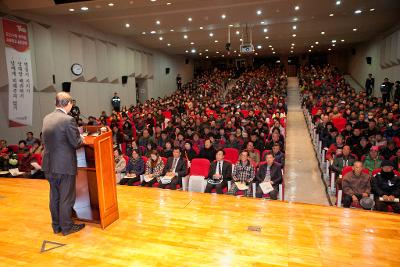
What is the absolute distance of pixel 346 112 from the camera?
981 centimetres

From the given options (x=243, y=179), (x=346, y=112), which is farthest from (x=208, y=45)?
(x=243, y=179)

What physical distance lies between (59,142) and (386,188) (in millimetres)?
4258

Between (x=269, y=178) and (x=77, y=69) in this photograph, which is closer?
(x=269, y=178)

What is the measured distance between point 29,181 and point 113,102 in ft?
30.5

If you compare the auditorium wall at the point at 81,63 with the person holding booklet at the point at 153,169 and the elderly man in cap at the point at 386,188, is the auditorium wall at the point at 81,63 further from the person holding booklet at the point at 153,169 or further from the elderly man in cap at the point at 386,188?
the elderly man in cap at the point at 386,188

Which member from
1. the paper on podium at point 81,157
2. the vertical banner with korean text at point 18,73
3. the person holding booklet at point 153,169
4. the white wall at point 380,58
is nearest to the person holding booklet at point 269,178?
the person holding booklet at point 153,169

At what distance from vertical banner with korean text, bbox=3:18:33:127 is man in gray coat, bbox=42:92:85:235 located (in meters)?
7.24

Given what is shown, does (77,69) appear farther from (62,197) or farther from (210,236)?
(210,236)

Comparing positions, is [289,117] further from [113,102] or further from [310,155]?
[113,102]

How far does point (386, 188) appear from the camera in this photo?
168 inches

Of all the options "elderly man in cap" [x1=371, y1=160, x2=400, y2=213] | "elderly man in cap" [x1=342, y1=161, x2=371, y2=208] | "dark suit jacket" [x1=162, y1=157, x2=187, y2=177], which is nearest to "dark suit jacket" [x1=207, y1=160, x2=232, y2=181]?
"dark suit jacket" [x1=162, y1=157, x2=187, y2=177]

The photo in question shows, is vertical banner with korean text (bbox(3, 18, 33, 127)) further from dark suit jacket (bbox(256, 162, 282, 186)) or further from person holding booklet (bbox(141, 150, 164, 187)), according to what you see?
dark suit jacket (bbox(256, 162, 282, 186))

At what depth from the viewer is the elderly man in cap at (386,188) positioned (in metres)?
4.04

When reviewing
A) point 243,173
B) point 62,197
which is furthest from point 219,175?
point 62,197
